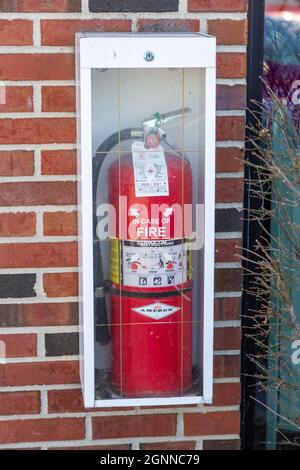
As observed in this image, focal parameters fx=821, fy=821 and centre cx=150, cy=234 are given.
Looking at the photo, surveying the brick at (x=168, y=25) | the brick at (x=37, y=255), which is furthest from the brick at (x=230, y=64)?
the brick at (x=37, y=255)

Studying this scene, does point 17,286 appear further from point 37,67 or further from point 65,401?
point 37,67

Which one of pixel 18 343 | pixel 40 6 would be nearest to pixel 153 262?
pixel 18 343

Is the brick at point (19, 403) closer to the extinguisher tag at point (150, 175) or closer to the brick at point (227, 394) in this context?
the brick at point (227, 394)

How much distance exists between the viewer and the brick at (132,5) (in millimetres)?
2725

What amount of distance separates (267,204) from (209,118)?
61 centimetres

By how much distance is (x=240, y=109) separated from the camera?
282cm

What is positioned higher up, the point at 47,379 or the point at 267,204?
the point at 267,204

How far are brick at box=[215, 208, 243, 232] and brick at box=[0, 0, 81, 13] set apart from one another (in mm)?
844

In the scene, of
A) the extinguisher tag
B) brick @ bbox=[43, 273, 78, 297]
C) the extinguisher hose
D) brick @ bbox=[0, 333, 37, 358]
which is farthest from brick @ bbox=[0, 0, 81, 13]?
brick @ bbox=[0, 333, 37, 358]

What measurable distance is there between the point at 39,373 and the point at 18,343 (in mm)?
131

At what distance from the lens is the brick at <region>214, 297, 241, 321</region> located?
9.55 ft

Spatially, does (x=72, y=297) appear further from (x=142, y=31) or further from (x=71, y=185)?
(x=142, y=31)

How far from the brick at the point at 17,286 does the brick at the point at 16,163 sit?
13.9 inches
